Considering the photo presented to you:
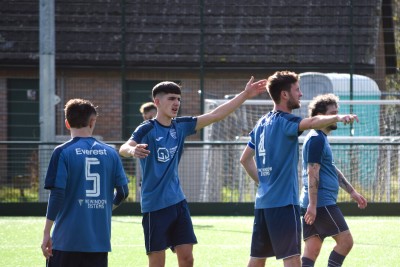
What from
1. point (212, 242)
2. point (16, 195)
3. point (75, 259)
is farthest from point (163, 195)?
point (16, 195)

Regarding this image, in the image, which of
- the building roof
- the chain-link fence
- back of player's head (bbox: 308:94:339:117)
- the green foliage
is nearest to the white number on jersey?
back of player's head (bbox: 308:94:339:117)

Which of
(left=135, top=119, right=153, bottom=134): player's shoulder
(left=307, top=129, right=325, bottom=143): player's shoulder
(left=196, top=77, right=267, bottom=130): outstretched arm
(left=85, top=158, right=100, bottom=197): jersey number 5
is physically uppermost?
(left=196, top=77, right=267, bottom=130): outstretched arm

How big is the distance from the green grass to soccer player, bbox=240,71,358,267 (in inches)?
110

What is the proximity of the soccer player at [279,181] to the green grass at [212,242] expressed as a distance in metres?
2.80

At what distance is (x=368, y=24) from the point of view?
22.3 metres

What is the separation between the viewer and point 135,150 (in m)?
6.97

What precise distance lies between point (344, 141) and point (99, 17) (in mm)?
7378

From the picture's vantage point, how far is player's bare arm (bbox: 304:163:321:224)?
7.84m

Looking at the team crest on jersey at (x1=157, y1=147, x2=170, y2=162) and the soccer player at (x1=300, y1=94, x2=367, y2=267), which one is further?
the soccer player at (x1=300, y1=94, x2=367, y2=267)

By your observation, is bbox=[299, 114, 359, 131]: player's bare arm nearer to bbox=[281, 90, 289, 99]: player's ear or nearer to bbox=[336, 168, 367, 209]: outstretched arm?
bbox=[281, 90, 289, 99]: player's ear

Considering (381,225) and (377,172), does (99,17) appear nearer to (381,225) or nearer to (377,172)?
(377,172)

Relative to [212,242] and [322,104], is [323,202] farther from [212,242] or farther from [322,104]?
[212,242]

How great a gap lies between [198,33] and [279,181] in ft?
49.3

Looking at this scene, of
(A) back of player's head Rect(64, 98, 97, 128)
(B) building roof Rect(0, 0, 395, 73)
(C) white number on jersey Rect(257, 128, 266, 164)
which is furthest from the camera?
(B) building roof Rect(0, 0, 395, 73)
